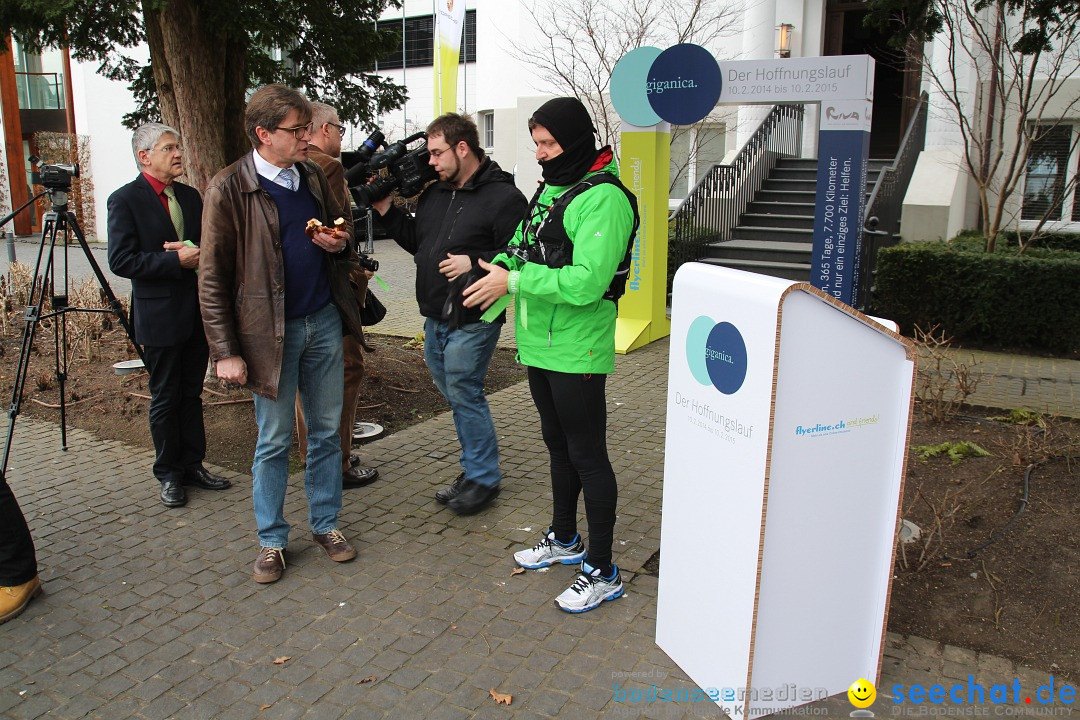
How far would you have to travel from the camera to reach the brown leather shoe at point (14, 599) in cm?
348

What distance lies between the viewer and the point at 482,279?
3367 mm

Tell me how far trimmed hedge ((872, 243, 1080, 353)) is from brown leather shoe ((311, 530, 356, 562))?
284 inches

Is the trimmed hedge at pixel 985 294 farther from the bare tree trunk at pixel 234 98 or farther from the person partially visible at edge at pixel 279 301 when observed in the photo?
the person partially visible at edge at pixel 279 301

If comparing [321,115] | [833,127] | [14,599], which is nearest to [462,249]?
[321,115]

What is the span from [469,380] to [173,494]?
183 centimetres

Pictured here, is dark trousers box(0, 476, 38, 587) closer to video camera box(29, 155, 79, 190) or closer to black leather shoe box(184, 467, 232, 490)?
black leather shoe box(184, 467, 232, 490)

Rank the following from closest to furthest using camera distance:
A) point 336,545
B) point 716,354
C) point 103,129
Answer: point 716,354 → point 336,545 → point 103,129

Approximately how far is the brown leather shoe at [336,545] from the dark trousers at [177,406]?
1.26m

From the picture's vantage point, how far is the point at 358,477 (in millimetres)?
4926

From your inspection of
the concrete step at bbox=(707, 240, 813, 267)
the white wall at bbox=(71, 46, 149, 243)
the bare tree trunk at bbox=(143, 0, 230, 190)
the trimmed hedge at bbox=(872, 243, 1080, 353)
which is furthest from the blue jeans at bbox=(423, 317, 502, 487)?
the white wall at bbox=(71, 46, 149, 243)

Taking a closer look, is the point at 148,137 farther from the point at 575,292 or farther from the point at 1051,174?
the point at 1051,174

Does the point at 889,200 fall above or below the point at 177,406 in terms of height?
above

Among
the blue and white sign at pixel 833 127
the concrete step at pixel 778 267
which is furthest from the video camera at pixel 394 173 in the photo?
the concrete step at pixel 778 267

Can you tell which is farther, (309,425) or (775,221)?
(775,221)
